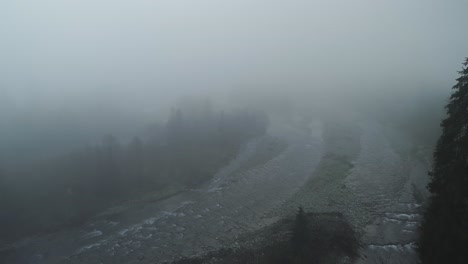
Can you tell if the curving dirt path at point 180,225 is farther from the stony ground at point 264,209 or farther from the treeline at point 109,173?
the treeline at point 109,173

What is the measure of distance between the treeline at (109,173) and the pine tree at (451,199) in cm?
3606

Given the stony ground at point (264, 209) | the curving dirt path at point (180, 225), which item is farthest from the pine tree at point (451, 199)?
the curving dirt path at point (180, 225)

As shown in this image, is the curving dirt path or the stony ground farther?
the stony ground

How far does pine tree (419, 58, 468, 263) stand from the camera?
24078mm

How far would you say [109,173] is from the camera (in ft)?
187

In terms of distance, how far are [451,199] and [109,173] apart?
4642 cm

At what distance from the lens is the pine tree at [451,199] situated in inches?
948

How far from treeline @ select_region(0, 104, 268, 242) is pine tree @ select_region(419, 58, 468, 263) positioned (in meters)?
36.1

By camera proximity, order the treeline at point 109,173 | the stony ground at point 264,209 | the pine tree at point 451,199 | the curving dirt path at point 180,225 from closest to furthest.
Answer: the pine tree at point 451,199
the curving dirt path at point 180,225
the stony ground at point 264,209
the treeline at point 109,173

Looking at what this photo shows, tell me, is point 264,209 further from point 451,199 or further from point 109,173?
point 451,199

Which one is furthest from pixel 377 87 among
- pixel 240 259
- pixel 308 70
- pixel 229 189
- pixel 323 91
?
pixel 240 259

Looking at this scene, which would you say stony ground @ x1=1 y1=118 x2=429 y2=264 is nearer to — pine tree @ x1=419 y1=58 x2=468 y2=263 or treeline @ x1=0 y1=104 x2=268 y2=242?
treeline @ x1=0 y1=104 x2=268 y2=242

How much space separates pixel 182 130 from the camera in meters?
78.0

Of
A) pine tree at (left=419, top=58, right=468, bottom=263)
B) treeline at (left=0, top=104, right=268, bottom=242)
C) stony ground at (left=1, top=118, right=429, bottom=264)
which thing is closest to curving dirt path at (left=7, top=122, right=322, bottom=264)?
stony ground at (left=1, top=118, right=429, bottom=264)
